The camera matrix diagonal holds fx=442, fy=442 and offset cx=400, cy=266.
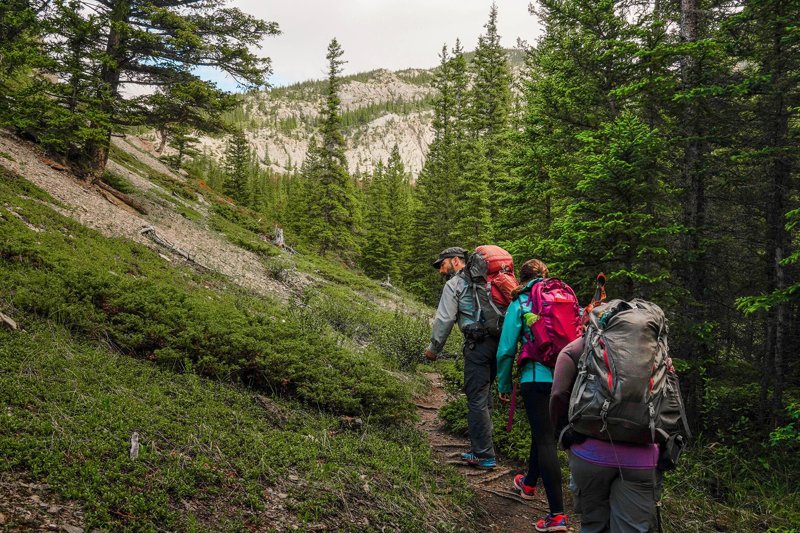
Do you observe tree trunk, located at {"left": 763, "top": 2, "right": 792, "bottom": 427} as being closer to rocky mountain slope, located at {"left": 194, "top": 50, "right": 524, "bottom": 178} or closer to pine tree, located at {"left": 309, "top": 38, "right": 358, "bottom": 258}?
pine tree, located at {"left": 309, "top": 38, "right": 358, "bottom": 258}

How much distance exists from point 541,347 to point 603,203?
5.08m

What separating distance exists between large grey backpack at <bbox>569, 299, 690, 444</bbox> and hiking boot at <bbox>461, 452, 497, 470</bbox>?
2.96 m

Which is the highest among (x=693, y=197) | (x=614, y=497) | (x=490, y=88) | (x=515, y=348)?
(x=490, y=88)

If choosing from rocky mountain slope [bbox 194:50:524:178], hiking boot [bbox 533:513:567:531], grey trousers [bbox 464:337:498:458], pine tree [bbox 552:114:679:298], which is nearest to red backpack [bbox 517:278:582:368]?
grey trousers [bbox 464:337:498:458]

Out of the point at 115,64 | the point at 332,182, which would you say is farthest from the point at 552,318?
the point at 332,182

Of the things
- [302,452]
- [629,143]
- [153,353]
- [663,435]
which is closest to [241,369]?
[153,353]

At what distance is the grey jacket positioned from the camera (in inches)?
203

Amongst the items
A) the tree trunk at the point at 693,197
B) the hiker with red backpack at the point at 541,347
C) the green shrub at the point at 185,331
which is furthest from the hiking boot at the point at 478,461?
the tree trunk at the point at 693,197

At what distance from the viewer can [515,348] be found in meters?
4.37

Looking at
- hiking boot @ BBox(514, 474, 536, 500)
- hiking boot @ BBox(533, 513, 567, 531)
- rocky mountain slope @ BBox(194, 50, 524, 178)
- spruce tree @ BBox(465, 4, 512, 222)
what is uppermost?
rocky mountain slope @ BBox(194, 50, 524, 178)

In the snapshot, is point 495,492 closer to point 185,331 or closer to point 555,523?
point 555,523

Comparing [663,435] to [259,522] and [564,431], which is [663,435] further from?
[259,522]

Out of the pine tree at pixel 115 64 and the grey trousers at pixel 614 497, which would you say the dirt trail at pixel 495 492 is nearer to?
the grey trousers at pixel 614 497

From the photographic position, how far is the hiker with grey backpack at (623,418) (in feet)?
8.25
